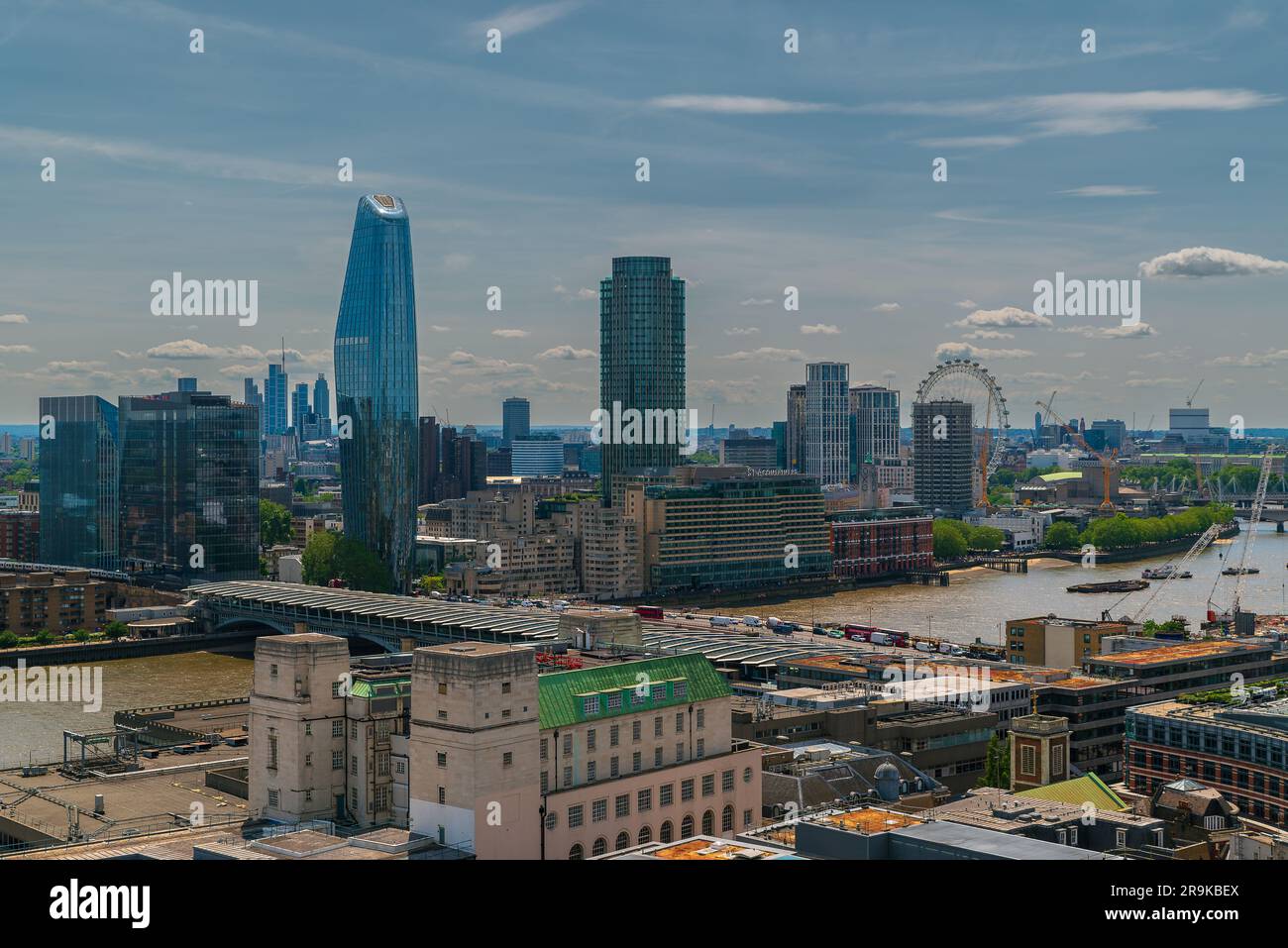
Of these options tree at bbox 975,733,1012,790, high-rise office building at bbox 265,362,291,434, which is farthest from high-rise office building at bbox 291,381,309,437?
tree at bbox 975,733,1012,790

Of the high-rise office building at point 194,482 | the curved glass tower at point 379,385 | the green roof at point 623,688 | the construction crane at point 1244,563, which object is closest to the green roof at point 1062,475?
the construction crane at point 1244,563

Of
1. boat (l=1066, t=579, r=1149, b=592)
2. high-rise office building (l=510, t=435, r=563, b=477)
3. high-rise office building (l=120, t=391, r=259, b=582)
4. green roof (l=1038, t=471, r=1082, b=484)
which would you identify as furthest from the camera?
high-rise office building (l=510, t=435, r=563, b=477)

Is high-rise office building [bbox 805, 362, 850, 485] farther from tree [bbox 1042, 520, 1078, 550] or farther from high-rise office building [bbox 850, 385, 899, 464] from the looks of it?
tree [bbox 1042, 520, 1078, 550]

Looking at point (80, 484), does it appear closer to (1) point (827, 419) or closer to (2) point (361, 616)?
(2) point (361, 616)

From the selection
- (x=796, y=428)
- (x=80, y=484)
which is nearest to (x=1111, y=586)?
(x=80, y=484)

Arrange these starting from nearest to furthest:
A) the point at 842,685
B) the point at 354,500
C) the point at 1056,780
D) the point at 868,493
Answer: the point at 1056,780 → the point at 842,685 → the point at 354,500 → the point at 868,493
